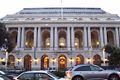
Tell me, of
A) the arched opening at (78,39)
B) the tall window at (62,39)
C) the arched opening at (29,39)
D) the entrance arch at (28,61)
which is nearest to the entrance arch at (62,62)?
the entrance arch at (28,61)

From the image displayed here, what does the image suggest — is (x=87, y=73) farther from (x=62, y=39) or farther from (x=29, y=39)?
(x=62, y=39)

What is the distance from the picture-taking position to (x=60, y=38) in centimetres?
9856

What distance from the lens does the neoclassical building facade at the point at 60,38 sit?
83688mm

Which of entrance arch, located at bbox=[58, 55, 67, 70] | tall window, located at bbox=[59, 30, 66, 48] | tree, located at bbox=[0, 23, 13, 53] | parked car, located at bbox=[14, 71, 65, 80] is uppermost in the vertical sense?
parked car, located at bbox=[14, 71, 65, 80]

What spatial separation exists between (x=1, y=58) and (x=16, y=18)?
701 inches

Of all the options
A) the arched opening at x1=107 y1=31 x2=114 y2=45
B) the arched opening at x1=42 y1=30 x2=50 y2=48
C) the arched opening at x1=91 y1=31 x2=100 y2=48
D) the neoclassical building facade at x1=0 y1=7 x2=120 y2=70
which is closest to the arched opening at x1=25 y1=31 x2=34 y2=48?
the neoclassical building facade at x1=0 y1=7 x2=120 y2=70

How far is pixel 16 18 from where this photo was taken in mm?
94500

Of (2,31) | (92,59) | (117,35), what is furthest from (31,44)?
(2,31)

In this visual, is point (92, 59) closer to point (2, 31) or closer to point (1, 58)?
point (1, 58)

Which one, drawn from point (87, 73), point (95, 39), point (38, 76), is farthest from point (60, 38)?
point (38, 76)

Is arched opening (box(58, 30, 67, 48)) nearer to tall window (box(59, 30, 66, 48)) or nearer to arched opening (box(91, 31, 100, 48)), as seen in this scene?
tall window (box(59, 30, 66, 48))

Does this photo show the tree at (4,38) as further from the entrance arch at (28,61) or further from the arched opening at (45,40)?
the arched opening at (45,40)

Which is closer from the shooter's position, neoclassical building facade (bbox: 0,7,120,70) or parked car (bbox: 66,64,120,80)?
parked car (bbox: 66,64,120,80)

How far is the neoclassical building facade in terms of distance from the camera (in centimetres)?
8369
